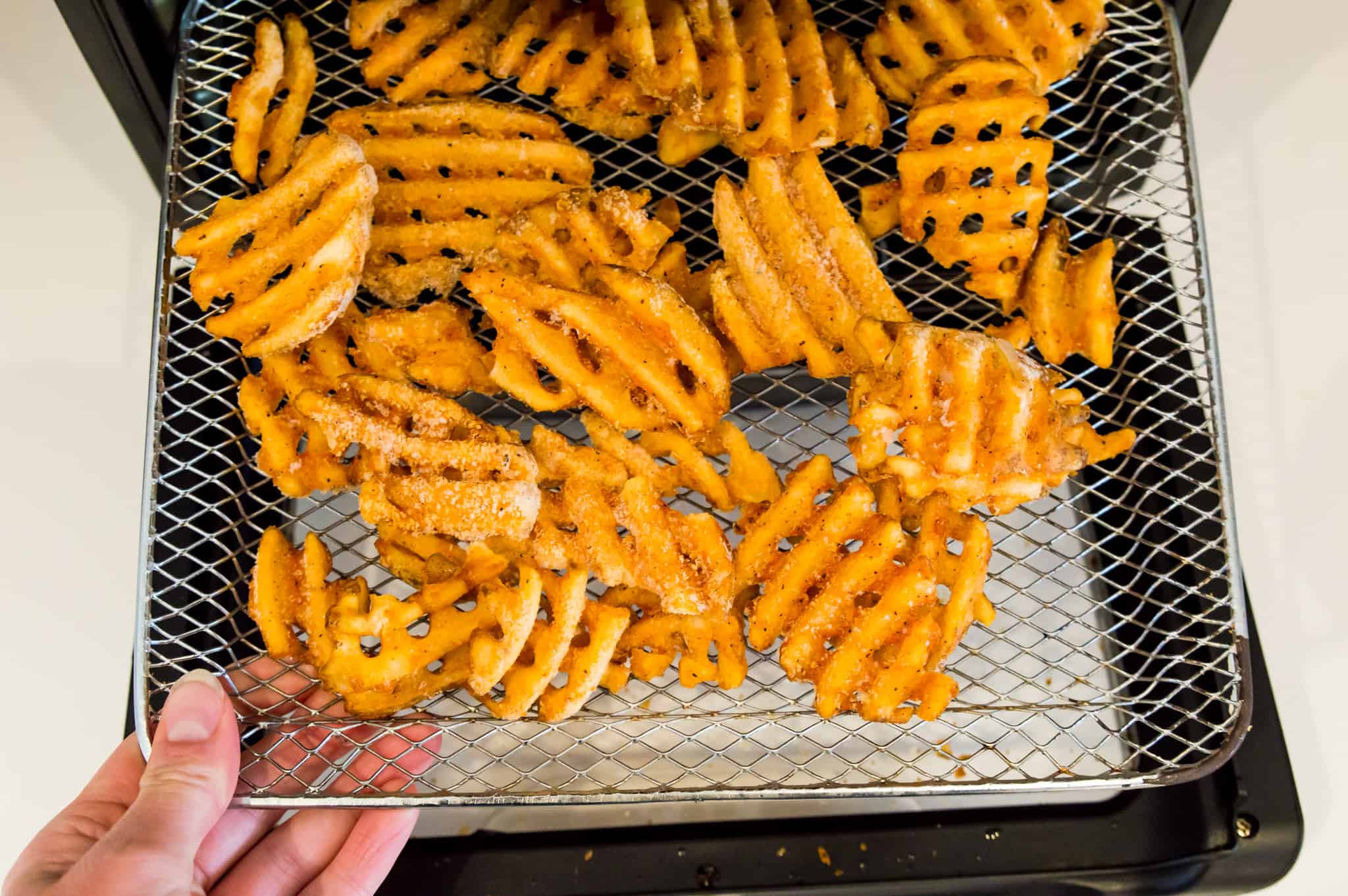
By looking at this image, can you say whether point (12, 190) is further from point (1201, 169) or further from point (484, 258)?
point (1201, 169)

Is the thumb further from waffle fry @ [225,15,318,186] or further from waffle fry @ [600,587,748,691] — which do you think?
waffle fry @ [225,15,318,186]

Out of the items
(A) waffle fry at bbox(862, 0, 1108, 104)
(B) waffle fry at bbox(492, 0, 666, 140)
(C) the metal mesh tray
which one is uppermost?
(B) waffle fry at bbox(492, 0, 666, 140)

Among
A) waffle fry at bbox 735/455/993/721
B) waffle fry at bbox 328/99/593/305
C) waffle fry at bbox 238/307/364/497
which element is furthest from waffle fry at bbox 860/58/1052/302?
waffle fry at bbox 238/307/364/497

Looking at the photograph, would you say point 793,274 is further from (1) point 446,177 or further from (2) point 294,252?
(2) point 294,252

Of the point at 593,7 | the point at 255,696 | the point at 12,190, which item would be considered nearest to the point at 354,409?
the point at 255,696

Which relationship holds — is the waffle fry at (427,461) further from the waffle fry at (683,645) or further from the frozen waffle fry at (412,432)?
the waffle fry at (683,645)
